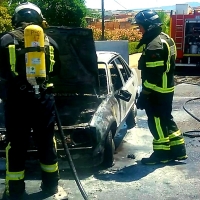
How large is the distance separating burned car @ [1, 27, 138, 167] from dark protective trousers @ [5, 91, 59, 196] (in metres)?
0.59

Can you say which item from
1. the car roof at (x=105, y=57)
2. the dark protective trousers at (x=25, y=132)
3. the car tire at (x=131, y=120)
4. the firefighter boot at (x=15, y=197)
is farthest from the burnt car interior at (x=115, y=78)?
the firefighter boot at (x=15, y=197)

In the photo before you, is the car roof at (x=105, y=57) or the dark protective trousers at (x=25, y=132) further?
the car roof at (x=105, y=57)

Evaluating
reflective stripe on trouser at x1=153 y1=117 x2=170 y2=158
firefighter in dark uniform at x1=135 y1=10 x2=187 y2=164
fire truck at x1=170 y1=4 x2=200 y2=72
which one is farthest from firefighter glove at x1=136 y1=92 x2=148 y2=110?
fire truck at x1=170 y1=4 x2=200 y2=72

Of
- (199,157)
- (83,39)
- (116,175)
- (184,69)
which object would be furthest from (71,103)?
(184,69)

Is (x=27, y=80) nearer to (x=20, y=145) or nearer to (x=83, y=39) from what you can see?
(x=20, y=145)

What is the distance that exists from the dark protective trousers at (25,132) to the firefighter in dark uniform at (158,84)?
1520mm

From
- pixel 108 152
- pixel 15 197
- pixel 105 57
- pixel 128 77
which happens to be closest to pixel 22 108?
pixel 15 197

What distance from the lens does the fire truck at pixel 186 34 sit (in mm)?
16391

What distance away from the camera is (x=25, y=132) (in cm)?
425

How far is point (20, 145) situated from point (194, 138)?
3491mm

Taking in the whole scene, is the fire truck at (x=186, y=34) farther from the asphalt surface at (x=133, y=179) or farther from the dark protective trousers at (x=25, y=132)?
the dark protective trousers at (x=25, y=132)

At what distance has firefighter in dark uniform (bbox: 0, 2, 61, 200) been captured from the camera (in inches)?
161

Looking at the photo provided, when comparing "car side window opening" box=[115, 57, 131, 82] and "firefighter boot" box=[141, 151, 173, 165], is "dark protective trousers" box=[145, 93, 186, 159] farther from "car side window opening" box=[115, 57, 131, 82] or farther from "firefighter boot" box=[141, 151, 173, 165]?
"car side window opening" box=[115, 57, 131, 82]

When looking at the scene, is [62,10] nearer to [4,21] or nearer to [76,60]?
[4,21]
